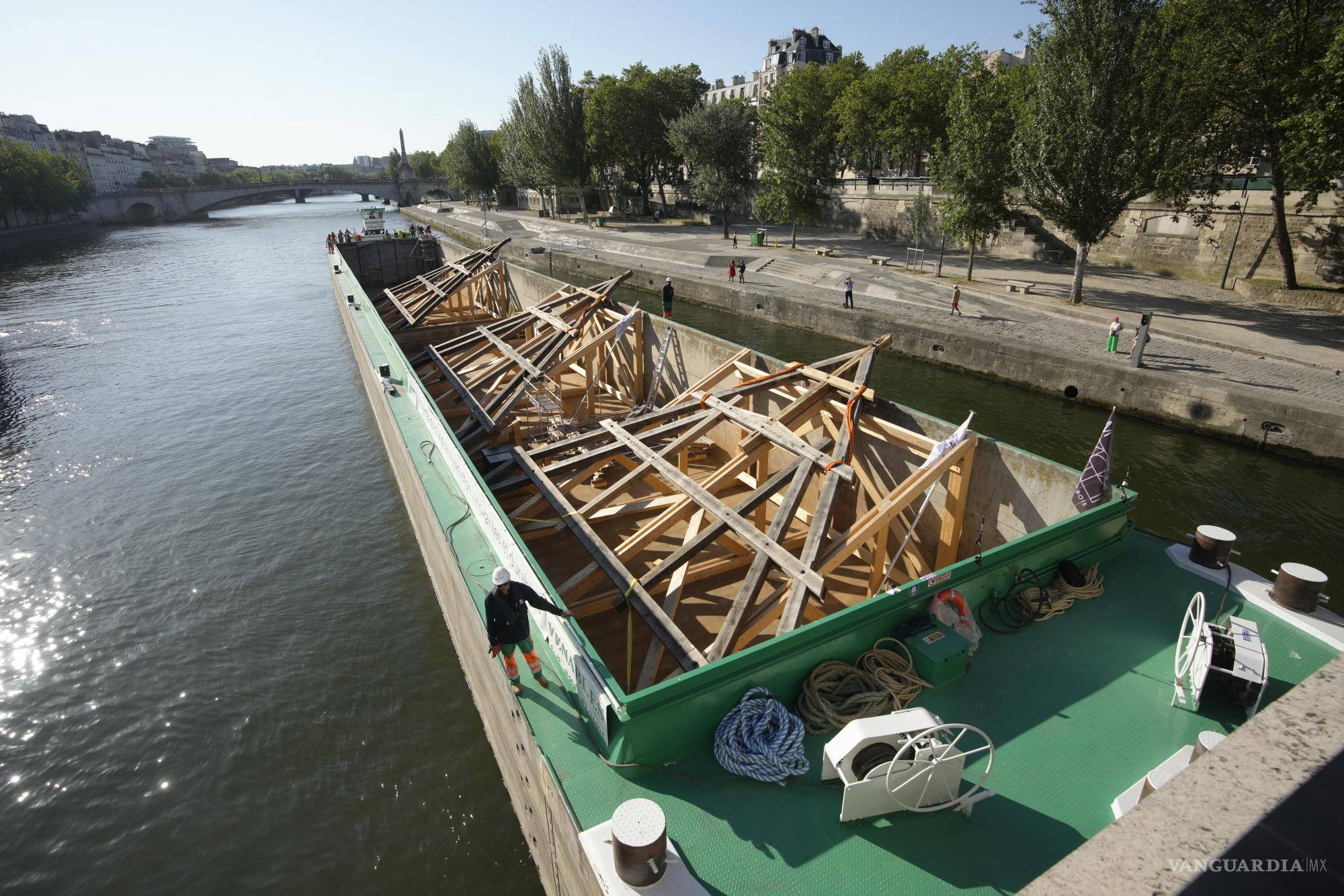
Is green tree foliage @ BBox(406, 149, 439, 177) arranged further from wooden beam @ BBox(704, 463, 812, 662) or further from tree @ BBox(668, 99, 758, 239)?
wooden beam @ BBox(704, 463, 812, 662)

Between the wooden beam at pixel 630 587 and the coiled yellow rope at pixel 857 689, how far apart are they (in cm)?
99

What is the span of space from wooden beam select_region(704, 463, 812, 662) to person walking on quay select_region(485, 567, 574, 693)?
1.43m

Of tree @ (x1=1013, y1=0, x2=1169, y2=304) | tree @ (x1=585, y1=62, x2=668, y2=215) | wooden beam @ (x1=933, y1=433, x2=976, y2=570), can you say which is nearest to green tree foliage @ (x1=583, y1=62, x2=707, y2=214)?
tree @ (x1=585, y1=62, x2=668, y2=215)

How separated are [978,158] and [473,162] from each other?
71.8 metres

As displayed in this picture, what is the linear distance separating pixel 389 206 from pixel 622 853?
136374mm

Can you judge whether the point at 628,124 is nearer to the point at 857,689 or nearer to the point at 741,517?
the point at 741,517

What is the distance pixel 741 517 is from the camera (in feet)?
25.2

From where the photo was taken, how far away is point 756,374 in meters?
11.3

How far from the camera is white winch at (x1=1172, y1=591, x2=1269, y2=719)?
5262 millimetres

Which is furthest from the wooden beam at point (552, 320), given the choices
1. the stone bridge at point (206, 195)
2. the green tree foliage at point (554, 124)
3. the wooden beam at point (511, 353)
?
the stone bridge at point (206, 195)

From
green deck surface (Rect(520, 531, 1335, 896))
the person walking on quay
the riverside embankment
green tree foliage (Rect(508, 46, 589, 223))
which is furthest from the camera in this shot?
green tree foliage (Rect(508, 46, 589, 223))

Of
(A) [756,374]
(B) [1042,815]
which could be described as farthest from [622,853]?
(A) [756,374]

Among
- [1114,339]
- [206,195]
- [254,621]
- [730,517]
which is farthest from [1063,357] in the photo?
[206,195]

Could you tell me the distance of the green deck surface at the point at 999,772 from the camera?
4.23 m
